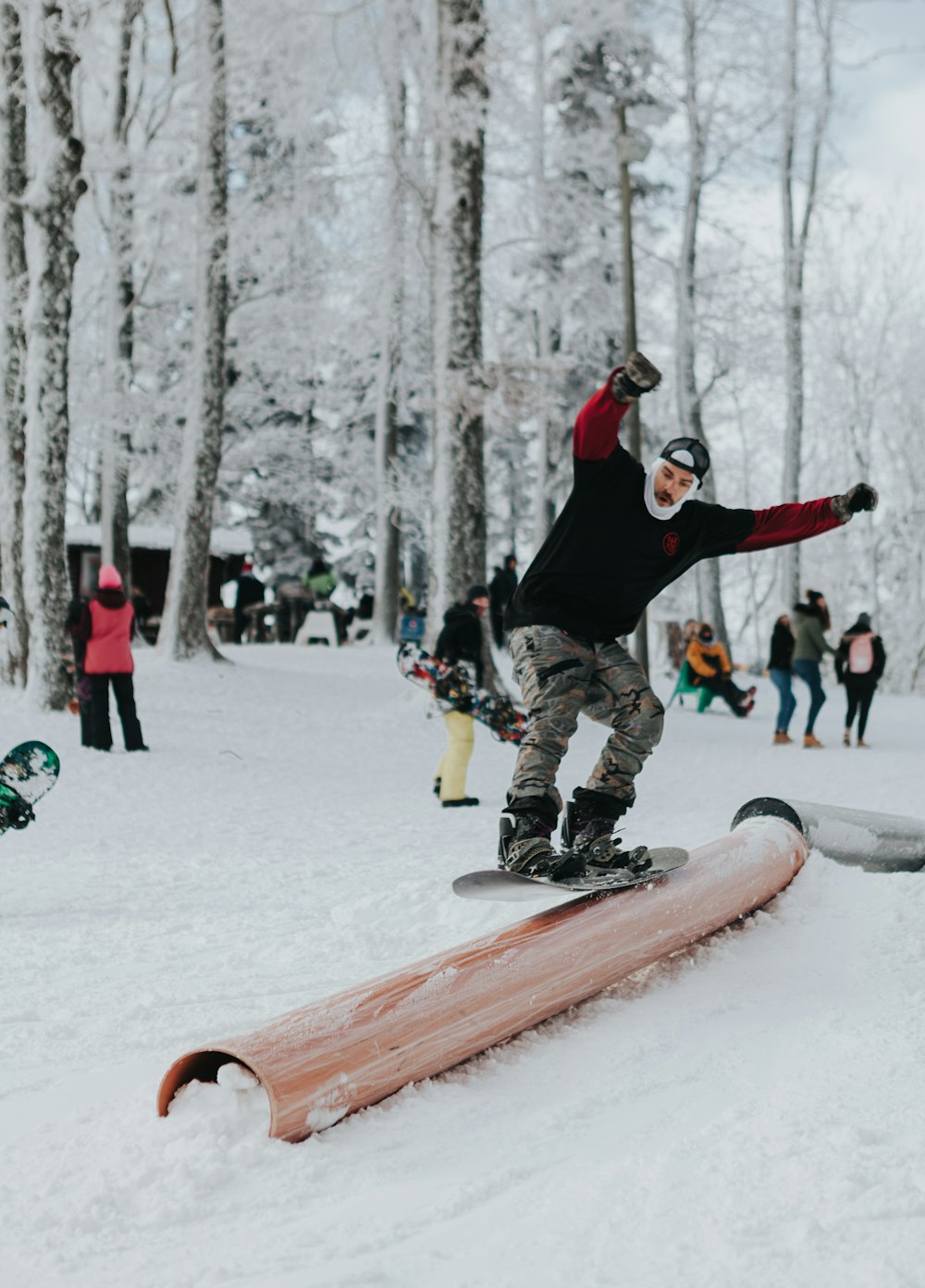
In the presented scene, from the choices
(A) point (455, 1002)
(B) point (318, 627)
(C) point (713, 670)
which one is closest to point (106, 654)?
(A) point (455, 1002)

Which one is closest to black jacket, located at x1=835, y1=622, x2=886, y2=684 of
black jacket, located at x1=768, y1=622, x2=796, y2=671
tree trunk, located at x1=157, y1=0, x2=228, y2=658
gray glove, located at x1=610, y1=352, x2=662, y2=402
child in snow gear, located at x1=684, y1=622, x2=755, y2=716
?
black jacket, located at x1=768, y1=622, x2=796, y2=671

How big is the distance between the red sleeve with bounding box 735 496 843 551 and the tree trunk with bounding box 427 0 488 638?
27.5ft

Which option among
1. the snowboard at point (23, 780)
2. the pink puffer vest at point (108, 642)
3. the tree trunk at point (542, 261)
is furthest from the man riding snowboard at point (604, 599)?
the tree trunk at point (542, 261)

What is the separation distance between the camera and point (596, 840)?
14.6 feet

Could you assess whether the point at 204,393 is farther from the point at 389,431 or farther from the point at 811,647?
the point at 811,647

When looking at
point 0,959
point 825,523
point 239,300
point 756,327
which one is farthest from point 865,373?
point 0,959

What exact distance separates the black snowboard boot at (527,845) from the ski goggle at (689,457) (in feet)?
4.98

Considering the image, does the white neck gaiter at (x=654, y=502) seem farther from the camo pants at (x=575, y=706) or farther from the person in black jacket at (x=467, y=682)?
the person in black jacket at (x=467, y=682)

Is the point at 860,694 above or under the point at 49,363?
under

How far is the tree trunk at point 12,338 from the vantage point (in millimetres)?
12570

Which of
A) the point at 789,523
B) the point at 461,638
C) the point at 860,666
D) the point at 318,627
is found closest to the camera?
the point at 789,523

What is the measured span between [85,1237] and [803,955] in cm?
289

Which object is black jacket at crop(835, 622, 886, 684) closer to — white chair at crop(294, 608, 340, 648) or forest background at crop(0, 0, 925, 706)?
forest background at crop(0, 0, 925, 706)

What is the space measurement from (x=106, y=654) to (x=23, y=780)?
5.29m
